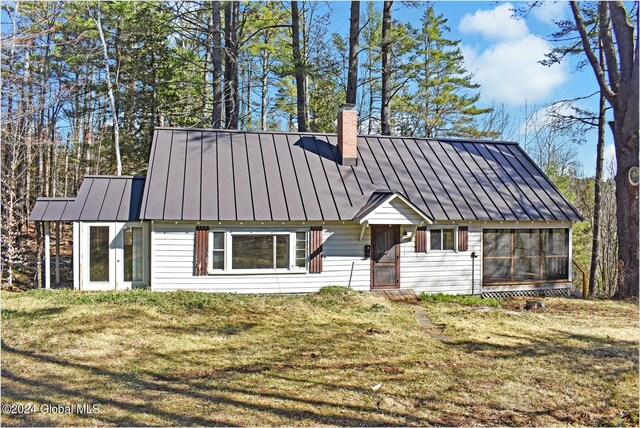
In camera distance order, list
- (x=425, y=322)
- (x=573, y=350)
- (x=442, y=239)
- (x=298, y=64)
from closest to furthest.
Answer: (x=573, y=350), (x=425, y=322), (x=442, y=239), (x=298, y=64)

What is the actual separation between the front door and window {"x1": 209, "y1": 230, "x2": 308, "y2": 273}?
211 cm

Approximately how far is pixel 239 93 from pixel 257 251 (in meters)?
13.0

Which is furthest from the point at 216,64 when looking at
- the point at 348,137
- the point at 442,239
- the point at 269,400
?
the point at 269,400

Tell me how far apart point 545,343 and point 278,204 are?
24.7ft

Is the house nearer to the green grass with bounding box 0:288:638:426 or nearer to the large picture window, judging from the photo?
the large picture window

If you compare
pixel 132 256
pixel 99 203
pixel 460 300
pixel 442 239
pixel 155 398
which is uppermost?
pixel 99 203

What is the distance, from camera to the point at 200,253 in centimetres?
1182

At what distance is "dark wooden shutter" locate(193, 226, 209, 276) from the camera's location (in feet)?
38.7

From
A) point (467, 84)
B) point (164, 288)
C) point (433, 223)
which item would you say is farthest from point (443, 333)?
point (467, 84)

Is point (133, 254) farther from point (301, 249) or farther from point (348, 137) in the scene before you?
point (348, 137)

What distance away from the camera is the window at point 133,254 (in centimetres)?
1209

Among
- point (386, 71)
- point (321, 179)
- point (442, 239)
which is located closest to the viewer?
point (442, 239)

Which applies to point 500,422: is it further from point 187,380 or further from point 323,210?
point 323,210

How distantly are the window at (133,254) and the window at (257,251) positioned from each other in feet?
6.88
